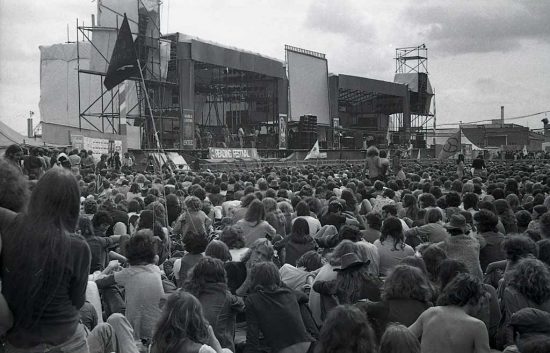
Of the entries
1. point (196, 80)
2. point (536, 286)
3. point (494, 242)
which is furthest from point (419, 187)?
point (196, 80)

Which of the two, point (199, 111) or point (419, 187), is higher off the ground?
point (199, 111)

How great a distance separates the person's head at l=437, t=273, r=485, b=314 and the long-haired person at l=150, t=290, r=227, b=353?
5.27ft

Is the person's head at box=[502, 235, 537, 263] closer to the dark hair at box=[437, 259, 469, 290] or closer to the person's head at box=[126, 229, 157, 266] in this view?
the dark hair at box=[437, 259, 469, 290]

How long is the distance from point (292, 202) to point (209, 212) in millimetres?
1435

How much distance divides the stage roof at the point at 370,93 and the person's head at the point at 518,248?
4409 cm

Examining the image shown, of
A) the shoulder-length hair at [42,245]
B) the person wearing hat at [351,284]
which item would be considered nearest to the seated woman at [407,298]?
the person wearing hat at [351,284]

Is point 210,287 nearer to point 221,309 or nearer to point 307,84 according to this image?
point 221,309

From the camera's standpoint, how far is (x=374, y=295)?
5.21 meters

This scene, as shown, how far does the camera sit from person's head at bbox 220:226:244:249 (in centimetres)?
667

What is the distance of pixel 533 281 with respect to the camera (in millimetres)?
4684

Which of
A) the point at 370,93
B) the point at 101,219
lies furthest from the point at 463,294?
the point at 370,93

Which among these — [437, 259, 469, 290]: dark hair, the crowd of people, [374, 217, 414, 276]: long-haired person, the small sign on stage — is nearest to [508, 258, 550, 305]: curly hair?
the crowd of people

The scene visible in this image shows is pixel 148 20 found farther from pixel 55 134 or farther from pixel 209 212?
pixel 209 212

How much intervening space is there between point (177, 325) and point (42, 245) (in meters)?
1.07
